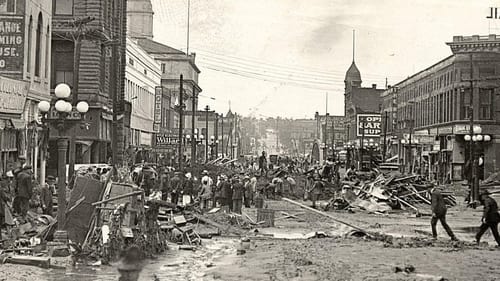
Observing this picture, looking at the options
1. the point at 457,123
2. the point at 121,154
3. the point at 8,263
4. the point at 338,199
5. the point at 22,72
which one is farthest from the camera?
the point at 457,123

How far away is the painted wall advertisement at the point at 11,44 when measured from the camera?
32406mm

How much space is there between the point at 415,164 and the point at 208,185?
52.0m

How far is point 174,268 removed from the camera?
18.2m

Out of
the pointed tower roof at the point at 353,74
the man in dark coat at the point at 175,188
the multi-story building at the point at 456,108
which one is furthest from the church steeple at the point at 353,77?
the man in dark coat at the point at 175,188

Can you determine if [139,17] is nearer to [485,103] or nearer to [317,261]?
[485,103]

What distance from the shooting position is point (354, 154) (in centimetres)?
8700

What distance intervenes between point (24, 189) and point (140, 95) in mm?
54159

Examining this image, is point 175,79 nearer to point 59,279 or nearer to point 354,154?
point 354,154

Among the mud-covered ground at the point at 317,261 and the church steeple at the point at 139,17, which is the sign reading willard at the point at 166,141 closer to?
the mud-covered ground at the point at 317,261

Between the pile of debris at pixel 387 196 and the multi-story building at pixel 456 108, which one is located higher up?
the multi-story building at pixel 456 108

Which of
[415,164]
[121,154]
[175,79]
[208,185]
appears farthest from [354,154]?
[208,185]

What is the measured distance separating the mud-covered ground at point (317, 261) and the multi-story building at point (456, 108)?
38450mm

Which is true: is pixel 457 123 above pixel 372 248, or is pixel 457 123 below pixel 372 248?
above

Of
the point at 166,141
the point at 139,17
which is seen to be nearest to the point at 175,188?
the point at 166,141
